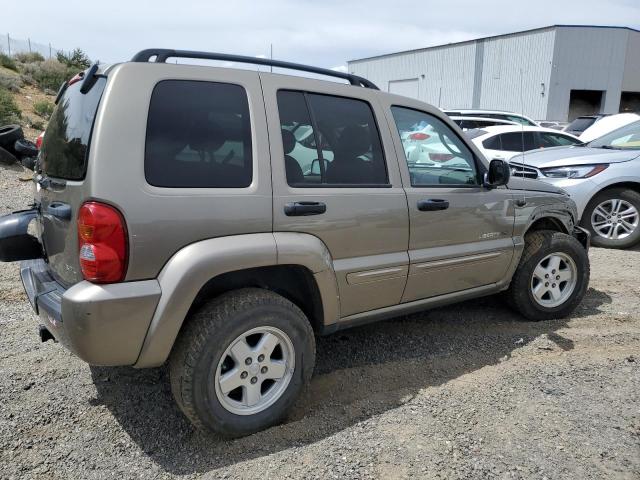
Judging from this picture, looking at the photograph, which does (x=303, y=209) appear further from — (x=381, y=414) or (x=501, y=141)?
(x=501, y=141)

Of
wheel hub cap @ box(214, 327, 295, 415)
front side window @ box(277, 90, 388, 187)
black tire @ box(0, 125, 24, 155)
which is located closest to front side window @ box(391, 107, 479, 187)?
front side window @ box(277, 90, 388, 187)

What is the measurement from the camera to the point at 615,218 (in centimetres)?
687

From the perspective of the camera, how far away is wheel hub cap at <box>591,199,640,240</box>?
22.5 feet

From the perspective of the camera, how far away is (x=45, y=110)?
719 inches

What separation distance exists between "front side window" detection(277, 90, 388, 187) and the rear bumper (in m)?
0.99

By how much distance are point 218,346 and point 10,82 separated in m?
23.1

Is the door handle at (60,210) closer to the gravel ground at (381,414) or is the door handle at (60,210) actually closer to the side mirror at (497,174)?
the gravel ground at (381,414)

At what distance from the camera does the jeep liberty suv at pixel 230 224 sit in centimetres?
239

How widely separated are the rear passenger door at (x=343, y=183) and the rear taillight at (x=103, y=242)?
0.77 m

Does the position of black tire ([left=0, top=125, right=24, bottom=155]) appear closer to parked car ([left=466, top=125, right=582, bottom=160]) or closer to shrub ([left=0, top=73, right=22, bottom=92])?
parked car ([left=466, top=125, right=582, bottom=160])

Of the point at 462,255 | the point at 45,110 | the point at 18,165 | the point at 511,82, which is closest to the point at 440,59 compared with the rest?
the point at 511,82

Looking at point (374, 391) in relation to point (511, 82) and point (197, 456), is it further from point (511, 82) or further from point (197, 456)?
point (511, 82)

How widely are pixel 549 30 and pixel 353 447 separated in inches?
1443

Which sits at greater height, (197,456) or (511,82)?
(511,82)
